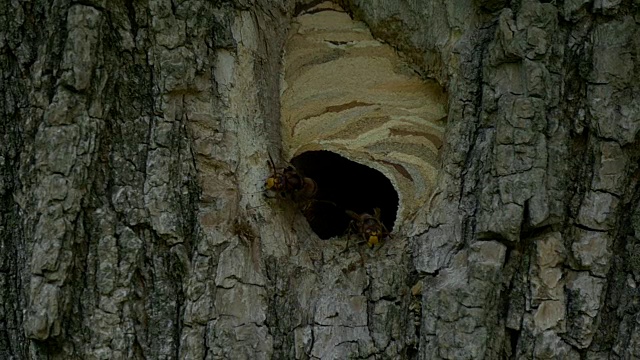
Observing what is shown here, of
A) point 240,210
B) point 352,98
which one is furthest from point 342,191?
point 240,210

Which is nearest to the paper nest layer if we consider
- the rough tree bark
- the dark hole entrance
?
the rough tree bark

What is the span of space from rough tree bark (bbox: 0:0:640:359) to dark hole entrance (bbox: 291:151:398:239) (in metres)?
1.45

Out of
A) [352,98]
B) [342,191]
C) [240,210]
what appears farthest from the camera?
[342,191]

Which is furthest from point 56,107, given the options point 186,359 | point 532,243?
point 532,243

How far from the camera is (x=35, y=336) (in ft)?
9.37

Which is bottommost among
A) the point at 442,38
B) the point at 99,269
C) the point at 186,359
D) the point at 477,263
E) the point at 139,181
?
the point at 186,359

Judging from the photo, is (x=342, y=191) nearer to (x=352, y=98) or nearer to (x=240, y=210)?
(x=352, y=98)

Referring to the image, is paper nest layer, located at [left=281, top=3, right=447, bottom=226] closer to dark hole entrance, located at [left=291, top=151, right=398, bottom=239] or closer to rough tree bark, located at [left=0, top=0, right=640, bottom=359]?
rough tree bark, located at [left=0, top=0, right=640, bottom=359]

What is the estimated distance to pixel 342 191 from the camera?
5.22m

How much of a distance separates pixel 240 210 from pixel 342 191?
2.15 metres

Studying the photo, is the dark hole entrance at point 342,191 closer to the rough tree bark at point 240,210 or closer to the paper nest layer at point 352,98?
the paper nest layer at point 352,98

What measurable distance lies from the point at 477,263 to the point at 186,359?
4.23 feet

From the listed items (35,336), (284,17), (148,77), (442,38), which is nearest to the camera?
(35,336)

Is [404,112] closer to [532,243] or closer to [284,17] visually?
[284,17]
